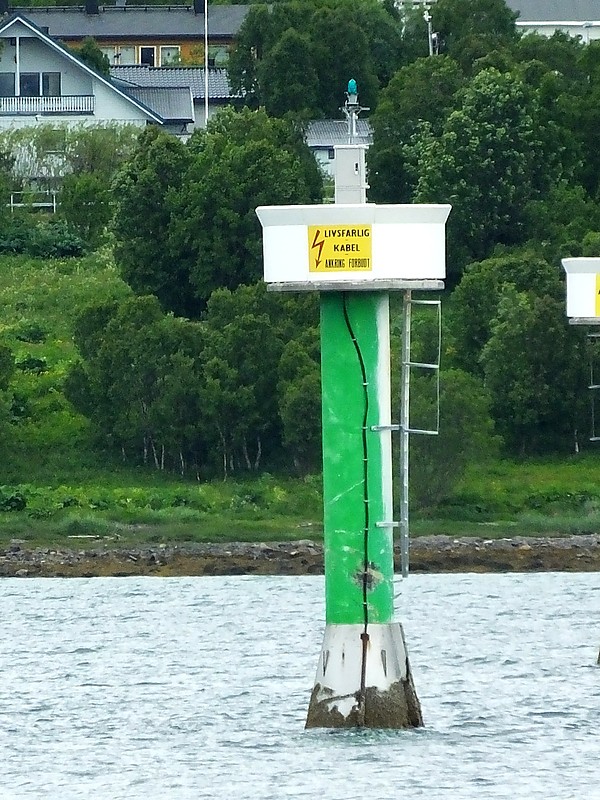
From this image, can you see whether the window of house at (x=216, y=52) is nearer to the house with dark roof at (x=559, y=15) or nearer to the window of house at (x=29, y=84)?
the house with dark roof at (x=559, y=15)

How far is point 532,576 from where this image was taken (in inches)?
1997

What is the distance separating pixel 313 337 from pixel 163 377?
4098mm

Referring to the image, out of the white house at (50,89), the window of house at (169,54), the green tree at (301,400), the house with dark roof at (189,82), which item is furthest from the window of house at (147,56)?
the green tree at (301,400)

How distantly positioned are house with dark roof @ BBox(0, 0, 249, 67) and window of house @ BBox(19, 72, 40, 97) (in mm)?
28678

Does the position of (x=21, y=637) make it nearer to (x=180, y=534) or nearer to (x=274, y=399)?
(x=180, y=534)

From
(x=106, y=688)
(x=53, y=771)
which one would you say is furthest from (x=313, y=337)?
(x=53, y=771)

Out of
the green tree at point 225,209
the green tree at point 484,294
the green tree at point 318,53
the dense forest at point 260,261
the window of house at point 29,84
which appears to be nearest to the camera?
the dense forest at point 260,261

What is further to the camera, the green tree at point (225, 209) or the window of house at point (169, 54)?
the window of house at point (169, 54)

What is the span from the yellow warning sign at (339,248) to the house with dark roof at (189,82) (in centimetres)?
7233

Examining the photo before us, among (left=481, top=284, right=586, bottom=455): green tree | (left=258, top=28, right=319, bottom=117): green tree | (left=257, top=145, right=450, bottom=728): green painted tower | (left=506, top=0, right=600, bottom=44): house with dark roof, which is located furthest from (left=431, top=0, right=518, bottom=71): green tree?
(left=257, top=145, right=450, bottom=728): green painted tower

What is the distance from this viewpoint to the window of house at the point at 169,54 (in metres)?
117

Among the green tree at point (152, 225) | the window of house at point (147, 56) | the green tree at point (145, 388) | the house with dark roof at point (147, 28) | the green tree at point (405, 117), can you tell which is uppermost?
the house with dark roof at point (147, 28)

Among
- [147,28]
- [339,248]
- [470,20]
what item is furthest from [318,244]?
[147,28]

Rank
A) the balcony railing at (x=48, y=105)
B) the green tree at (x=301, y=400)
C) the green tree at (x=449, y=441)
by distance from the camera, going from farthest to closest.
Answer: the balcony railing at (x=48, y=105) → the green tree at (x=301, y=400) → the green tree at (x=449, y=441)
